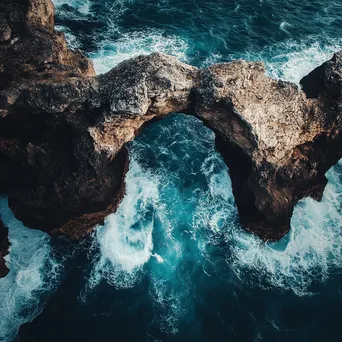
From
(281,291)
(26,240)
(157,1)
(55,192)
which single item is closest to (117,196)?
(55,192)

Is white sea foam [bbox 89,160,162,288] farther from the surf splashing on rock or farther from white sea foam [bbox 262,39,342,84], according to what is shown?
white sea foam [bbox 262,39,342,84]

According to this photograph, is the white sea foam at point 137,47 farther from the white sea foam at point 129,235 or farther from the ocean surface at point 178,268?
the white sea foam at point 129,235

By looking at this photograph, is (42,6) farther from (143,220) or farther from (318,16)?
(318,16)

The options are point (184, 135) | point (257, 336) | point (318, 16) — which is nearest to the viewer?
point (257, 336)

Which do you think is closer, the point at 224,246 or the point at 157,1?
the point at 224,246

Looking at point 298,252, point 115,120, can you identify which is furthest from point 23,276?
point 298,252

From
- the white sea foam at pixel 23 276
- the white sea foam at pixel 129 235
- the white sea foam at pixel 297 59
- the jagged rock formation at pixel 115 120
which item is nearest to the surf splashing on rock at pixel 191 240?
the white sea foam at pixel 129 235
